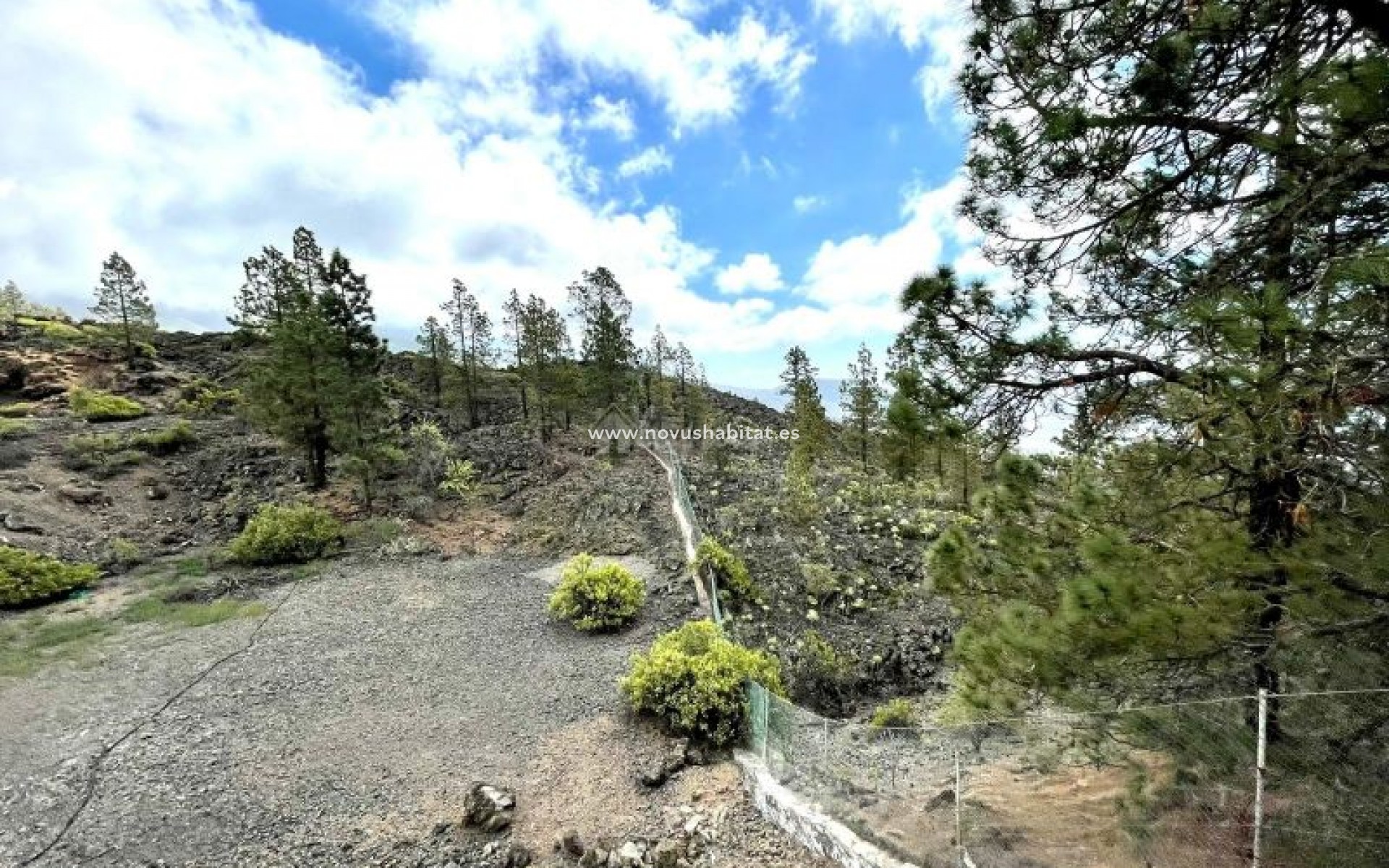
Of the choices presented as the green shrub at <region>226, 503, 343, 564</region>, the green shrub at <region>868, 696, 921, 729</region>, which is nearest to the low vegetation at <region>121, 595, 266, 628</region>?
the green shrub at <region>226, 503, 343, 564</region>

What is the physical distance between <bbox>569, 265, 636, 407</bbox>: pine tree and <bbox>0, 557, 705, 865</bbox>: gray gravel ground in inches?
619

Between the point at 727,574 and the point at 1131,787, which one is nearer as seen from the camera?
the point at 1131,787

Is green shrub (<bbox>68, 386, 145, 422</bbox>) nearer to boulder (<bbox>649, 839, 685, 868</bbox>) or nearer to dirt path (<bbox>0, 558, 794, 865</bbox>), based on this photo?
dirt path (<bbox>0, 558, 794, 865</bbox>)

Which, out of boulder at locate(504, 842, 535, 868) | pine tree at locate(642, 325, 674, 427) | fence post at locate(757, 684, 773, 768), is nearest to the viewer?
boulder at locate(504, 842, 535, 868)

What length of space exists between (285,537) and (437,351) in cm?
2306

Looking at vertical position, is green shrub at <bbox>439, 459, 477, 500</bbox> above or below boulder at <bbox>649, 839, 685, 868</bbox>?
above

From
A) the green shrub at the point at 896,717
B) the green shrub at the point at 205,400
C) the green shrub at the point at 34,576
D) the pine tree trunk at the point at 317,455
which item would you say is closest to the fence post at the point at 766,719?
the green shrub at the point at 896,717

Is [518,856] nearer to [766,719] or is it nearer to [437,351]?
[766,719]

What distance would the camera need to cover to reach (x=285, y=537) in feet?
50.2

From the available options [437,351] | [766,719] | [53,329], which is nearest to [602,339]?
[437,351]

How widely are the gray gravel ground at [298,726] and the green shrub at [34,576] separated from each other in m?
3.19

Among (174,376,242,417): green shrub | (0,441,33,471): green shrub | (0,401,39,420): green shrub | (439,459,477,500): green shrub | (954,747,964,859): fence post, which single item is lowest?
(954,747,964,859): fence post

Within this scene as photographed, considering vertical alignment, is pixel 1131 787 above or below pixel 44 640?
above

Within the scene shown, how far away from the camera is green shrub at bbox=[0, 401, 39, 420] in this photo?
24.5m
